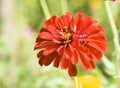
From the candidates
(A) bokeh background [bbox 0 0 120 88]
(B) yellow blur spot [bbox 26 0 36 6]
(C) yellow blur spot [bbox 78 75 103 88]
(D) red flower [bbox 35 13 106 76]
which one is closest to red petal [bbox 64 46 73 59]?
(D) red flower [bbox 35 13 106 76]

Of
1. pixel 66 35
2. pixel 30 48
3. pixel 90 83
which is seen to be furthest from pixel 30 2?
pixel 66 35

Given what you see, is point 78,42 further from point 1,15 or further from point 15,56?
point 1,15

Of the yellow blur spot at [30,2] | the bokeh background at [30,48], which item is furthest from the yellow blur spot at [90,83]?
the yellow blur spot at [30,2]

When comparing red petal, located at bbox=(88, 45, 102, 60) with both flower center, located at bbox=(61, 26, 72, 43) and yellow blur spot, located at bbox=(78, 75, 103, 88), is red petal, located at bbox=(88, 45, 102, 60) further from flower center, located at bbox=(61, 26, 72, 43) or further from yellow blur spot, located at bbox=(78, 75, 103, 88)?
yellow blur spot, located at bbox=(78, 75, 103, 88)

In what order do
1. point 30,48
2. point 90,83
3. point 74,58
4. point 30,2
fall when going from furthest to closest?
point 30,2 → point 30,48 → point 90,83 → point 74,58

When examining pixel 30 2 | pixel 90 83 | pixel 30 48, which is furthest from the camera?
pixel 30 2

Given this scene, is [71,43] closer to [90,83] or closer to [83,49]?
[83,49]
